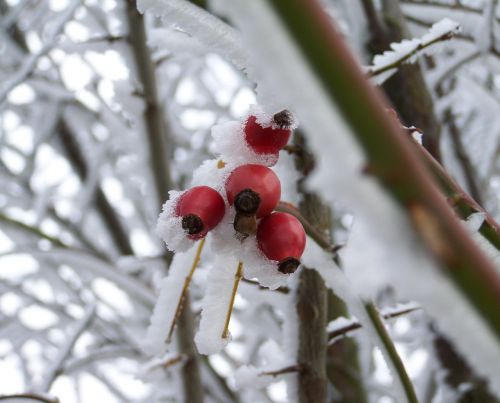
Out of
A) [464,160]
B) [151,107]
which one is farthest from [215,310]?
[464,160]

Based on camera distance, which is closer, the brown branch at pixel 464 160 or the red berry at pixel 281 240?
the red berry at pixel 281 240

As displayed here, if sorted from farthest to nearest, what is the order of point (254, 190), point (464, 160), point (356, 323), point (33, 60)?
point (464, 160) < point (33, 60) < point (356, 323) < point (254, 190)

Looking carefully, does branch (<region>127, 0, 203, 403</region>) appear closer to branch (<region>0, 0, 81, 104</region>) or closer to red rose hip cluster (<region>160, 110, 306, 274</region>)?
branch (<region>0, 0, 81, 104</region>)

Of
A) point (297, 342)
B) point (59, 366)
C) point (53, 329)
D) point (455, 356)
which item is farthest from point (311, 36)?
point (53, 329)

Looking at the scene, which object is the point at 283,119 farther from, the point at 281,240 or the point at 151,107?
the point at 151,107

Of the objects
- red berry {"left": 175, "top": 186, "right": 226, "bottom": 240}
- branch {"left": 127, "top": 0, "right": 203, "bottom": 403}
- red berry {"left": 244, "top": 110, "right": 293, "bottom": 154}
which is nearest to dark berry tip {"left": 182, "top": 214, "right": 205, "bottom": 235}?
red berry {"left": 175, "top": 186, "right": 226, "bottom": 240}

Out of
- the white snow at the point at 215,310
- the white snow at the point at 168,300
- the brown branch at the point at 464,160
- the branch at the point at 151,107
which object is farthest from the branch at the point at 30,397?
the brown branch at the point at 464,160

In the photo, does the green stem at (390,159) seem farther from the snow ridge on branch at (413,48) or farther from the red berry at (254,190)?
the snow ridge on branch at (413,48)
